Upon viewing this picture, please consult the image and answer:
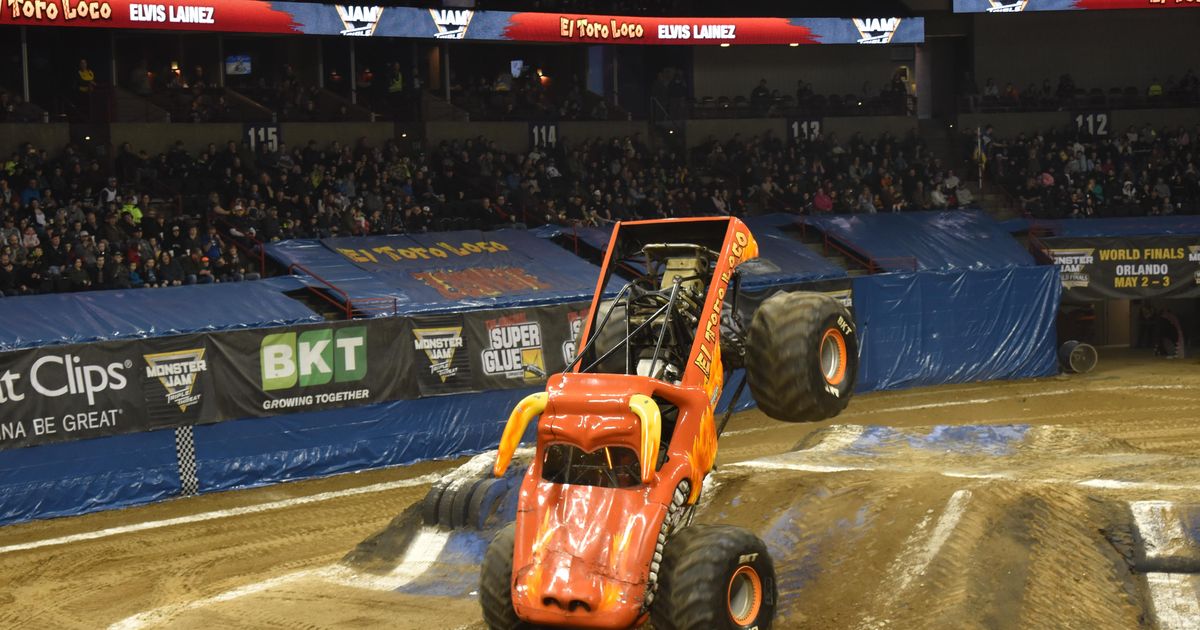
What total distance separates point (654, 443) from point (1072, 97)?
102 ft

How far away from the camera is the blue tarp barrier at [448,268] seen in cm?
2280

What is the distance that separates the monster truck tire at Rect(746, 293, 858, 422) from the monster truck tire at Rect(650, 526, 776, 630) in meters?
1.11

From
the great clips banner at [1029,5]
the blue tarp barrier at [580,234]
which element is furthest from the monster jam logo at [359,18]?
the great clips banner at [1029,5]

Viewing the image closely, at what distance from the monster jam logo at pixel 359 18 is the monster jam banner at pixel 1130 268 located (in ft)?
52.3

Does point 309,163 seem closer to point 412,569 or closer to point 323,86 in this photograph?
point 323,86

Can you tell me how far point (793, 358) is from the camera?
10.0 meters

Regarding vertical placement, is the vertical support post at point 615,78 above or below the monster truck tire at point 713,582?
above

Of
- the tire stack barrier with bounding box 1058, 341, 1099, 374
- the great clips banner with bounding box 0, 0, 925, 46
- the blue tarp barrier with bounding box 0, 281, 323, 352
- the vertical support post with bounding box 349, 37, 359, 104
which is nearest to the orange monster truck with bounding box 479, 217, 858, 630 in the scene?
the blue tarp barrier with bounding box 0, 281, 323, 352

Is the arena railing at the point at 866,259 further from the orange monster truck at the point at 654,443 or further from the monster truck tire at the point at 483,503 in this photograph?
the orange monster truck at the point at 654,443

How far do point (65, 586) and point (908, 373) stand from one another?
704 inches

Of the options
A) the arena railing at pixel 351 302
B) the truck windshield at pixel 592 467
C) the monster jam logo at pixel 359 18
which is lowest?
the truck windshield at pixel 592 467

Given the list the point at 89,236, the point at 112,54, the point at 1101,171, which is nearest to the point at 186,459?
the point at 89,236

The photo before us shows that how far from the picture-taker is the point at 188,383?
18.9 metres

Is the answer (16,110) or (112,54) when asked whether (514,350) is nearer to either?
(16,110)
